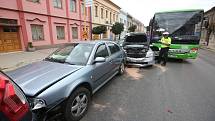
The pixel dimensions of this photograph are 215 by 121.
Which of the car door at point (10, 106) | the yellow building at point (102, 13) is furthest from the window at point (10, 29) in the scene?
the yellow building at point (102, 13)

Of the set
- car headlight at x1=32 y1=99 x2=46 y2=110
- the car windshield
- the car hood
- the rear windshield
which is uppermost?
the rear windshield

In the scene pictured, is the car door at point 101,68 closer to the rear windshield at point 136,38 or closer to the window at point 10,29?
the rear windshield at point 136,38

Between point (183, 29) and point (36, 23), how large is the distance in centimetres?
1248

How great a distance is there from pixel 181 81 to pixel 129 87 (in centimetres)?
211

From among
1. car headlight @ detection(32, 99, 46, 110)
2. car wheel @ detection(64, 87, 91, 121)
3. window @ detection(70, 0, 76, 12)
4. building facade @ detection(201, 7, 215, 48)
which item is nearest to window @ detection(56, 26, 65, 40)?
window @ detection(70, 0, 76, 12)

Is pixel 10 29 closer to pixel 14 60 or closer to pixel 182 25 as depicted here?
pixel 14 60

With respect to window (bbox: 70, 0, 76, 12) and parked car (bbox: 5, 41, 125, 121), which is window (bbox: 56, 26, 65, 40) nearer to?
window (bbox: 70, 0, 76, 12)

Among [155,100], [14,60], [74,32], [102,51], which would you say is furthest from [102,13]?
[155,100]

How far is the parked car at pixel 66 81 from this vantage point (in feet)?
7.16

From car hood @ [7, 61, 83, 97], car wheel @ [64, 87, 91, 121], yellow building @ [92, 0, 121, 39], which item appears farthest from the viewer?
yellow building @ [92, 0, 121, 39]

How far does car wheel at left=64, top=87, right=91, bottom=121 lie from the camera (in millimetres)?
2532

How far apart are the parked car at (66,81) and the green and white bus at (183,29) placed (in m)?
5.66

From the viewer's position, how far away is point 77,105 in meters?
2.77

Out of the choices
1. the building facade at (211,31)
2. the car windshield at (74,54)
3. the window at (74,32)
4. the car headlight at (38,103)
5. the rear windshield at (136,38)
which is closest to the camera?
the car headlight at (38,103)
